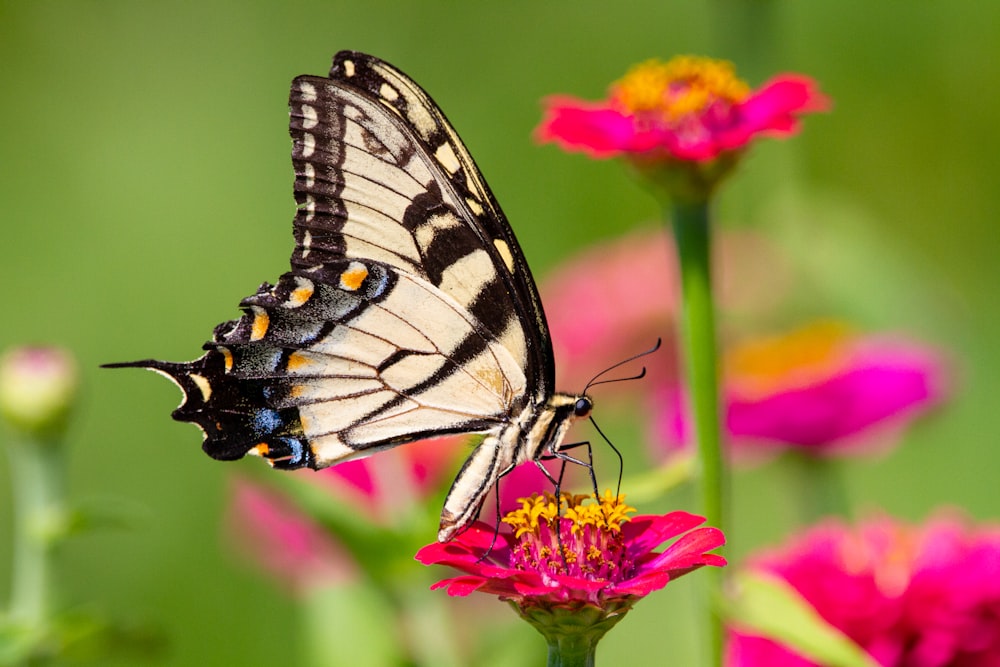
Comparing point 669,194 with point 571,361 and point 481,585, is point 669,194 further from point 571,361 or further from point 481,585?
point 571,361

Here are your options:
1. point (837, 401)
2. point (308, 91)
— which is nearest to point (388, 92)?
point (308, 91)

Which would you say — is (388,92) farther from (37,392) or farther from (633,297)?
(633,297)

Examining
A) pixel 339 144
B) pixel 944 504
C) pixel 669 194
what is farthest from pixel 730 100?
pixel 944 504

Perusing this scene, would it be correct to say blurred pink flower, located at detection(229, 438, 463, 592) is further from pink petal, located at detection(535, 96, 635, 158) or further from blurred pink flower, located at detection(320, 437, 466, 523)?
pink petal, located at detection(535, 96, 635, 158)

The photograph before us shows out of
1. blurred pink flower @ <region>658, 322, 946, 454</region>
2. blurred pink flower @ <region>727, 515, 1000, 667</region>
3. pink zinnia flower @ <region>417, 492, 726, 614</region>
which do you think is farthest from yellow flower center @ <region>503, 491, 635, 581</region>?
blurred pink flower @ <region>658, 322, 946, 454</region>

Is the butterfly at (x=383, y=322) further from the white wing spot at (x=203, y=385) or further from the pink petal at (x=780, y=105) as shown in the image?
the pink petal at (x=780, y=105)

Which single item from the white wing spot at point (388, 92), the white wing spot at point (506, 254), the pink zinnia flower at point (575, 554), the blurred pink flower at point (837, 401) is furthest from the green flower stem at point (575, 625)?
the blurred pink flower at point (837, 401)
